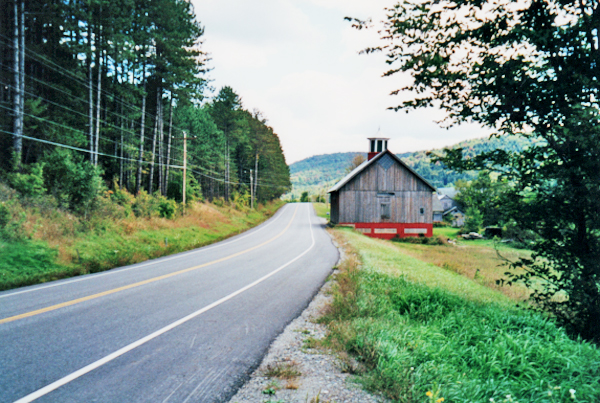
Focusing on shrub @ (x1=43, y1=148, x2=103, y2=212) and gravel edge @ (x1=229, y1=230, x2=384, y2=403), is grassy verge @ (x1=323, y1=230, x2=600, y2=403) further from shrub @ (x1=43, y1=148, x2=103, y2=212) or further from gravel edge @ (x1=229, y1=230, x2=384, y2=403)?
shrub @ (x1=43, y1=148, x2=103, y2=212)

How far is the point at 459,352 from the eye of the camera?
4547mm

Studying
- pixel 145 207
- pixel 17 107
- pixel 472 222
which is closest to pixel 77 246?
pixel 17 107

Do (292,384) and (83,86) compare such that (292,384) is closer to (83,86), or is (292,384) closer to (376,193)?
(83,86)

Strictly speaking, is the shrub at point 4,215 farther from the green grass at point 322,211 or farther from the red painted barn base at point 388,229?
the green grass at point 322,211

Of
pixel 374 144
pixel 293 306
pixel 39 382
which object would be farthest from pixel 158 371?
pixel 374 144

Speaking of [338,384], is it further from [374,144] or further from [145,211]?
[374,144]

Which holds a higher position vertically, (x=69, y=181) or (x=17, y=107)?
(x=17, y=107)

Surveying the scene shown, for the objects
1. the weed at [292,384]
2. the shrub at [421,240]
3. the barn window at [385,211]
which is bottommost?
the shrub at [421,240]

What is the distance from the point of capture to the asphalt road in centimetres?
368

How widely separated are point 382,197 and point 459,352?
29570 millimetres

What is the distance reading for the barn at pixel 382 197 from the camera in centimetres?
3328

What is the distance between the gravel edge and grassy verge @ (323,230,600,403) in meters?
0.25

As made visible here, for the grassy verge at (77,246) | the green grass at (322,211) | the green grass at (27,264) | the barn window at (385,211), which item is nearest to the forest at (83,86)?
the grassy verge at (77,246)

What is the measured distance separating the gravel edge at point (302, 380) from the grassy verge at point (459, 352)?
0.81 ft
